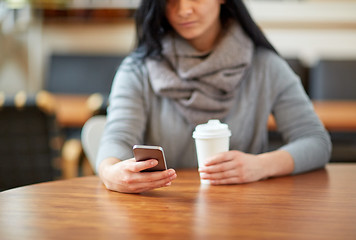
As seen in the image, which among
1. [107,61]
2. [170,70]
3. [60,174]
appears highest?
[170,70]

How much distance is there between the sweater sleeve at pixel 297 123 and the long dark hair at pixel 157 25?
95mm

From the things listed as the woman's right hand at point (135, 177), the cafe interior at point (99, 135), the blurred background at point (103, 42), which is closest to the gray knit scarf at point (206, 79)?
the cafe interior at point (99, 135)

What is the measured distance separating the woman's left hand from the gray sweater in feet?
1.10

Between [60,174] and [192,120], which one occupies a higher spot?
[192,120]

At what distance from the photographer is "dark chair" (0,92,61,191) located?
82.9 inches

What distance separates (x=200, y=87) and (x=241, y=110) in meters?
0.15

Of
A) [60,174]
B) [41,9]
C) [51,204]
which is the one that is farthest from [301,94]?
[41,9]

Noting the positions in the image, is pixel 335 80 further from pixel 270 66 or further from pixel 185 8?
pixel 185 8

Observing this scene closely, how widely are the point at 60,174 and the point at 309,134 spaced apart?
1.33 metres

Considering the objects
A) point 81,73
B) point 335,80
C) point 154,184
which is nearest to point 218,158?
point 154,184

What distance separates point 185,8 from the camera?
142 cm

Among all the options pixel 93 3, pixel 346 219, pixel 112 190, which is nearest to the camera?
pixel 346 219

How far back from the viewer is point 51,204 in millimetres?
957

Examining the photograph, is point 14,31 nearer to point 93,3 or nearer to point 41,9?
point 41,9
